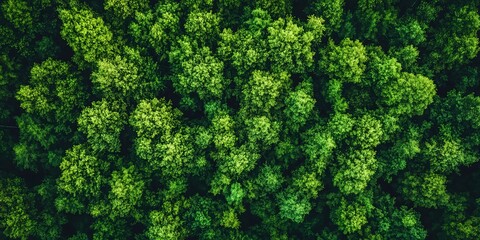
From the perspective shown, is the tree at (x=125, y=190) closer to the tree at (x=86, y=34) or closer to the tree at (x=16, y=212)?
the tree at (x=16, y=212)

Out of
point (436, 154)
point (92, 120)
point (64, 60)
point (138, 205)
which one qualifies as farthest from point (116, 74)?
point (436, 154)

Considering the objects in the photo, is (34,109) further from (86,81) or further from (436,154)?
(436,154)

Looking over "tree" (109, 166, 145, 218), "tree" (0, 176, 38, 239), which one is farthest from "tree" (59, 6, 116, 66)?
"tree" (0, 176, 38, 239)

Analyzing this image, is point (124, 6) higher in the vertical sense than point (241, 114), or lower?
higher

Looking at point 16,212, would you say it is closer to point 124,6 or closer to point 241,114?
point 124,6

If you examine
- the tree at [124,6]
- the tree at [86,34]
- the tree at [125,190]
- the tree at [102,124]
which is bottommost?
the tree at [125,190]

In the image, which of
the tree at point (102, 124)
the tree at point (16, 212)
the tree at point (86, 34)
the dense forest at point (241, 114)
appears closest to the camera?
the tree at point (86, 34)

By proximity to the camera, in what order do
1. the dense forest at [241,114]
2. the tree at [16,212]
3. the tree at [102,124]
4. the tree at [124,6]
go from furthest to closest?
the tree at [16,212] → the tree at [124,6] → the dense forest at [241,114] → the tree at [102,124]

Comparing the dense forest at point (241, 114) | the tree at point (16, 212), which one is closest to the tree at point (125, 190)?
the dense forest at point (241, 114)

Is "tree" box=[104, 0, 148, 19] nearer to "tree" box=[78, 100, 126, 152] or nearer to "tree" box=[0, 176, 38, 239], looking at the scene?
"tree" box=[78, 100, 126, 152]

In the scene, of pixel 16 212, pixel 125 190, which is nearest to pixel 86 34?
pixel 125 190
